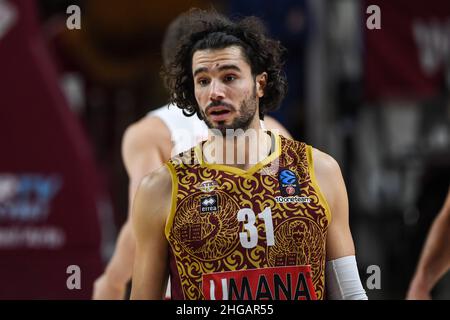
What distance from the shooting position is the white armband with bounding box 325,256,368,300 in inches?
142

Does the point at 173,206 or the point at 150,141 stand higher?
the point at 150,141

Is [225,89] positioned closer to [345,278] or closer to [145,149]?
[345,278]

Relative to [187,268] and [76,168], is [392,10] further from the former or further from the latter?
[187,268]

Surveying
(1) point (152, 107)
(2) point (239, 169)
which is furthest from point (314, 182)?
(1) point (152, 107)

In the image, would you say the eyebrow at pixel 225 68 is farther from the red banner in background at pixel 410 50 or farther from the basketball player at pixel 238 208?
the red banner in background at pixel 410 50

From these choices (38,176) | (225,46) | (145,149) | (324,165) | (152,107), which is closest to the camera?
(225,46)

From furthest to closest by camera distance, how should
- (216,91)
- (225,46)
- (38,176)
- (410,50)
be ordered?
(410,50), (38,176), (225,46), (216,91)

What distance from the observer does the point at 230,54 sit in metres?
3.54

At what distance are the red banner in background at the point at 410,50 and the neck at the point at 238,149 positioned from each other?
18.1 feet

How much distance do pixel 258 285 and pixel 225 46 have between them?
88cm

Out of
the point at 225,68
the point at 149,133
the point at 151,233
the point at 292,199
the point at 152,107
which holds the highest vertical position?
the point at 152,107

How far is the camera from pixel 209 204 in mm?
3504

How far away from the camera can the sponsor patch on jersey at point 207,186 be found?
3.53m

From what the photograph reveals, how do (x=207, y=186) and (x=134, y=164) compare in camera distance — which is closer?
(x=207, y=186)
